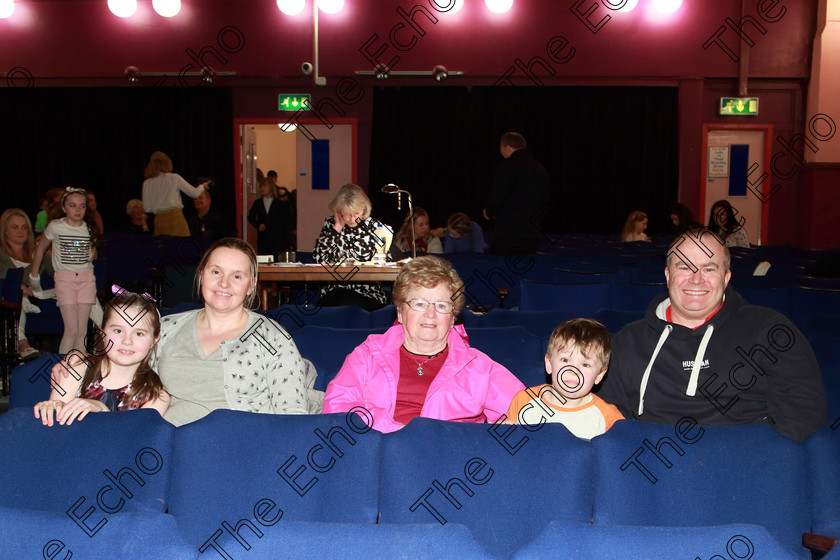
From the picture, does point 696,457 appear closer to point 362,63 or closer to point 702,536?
point 702,536

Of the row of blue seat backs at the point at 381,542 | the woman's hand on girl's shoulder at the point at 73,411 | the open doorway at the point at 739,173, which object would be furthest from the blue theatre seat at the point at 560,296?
the open doorway at the point at 739,173

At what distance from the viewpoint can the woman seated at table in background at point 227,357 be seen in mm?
2400

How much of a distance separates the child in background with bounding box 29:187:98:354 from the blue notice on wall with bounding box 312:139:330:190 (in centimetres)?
637

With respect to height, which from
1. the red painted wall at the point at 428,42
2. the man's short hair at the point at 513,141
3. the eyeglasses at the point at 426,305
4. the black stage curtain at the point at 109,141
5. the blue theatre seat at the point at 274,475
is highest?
the red painted wall at the point at 428,42

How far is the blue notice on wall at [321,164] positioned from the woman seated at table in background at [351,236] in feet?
21.3

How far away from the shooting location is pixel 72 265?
5.21 meters

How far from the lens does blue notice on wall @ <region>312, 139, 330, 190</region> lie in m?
11.5

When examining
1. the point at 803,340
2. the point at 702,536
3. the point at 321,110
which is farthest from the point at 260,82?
the point at 702,536

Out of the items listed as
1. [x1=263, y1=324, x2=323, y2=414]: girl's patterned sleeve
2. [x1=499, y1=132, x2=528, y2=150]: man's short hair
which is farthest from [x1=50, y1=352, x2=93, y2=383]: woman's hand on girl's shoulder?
[x1=499, y1=132, x2=528, y2=150]: man's short hair

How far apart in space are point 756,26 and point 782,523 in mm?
10697

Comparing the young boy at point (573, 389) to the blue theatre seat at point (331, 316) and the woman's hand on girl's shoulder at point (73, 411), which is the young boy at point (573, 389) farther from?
the blue theatre seat at point (331, 316)

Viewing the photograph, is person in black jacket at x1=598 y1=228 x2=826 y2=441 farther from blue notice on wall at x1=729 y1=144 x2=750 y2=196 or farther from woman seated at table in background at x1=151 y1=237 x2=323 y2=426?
blue notice on wall at x1=729 y1=144 x2=750 y2=196

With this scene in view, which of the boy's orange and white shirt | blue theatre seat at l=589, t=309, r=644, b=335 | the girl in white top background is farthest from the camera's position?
the girl in white top background

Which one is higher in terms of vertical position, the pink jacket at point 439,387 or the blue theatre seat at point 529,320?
the blue theatre seat at point 529,320
